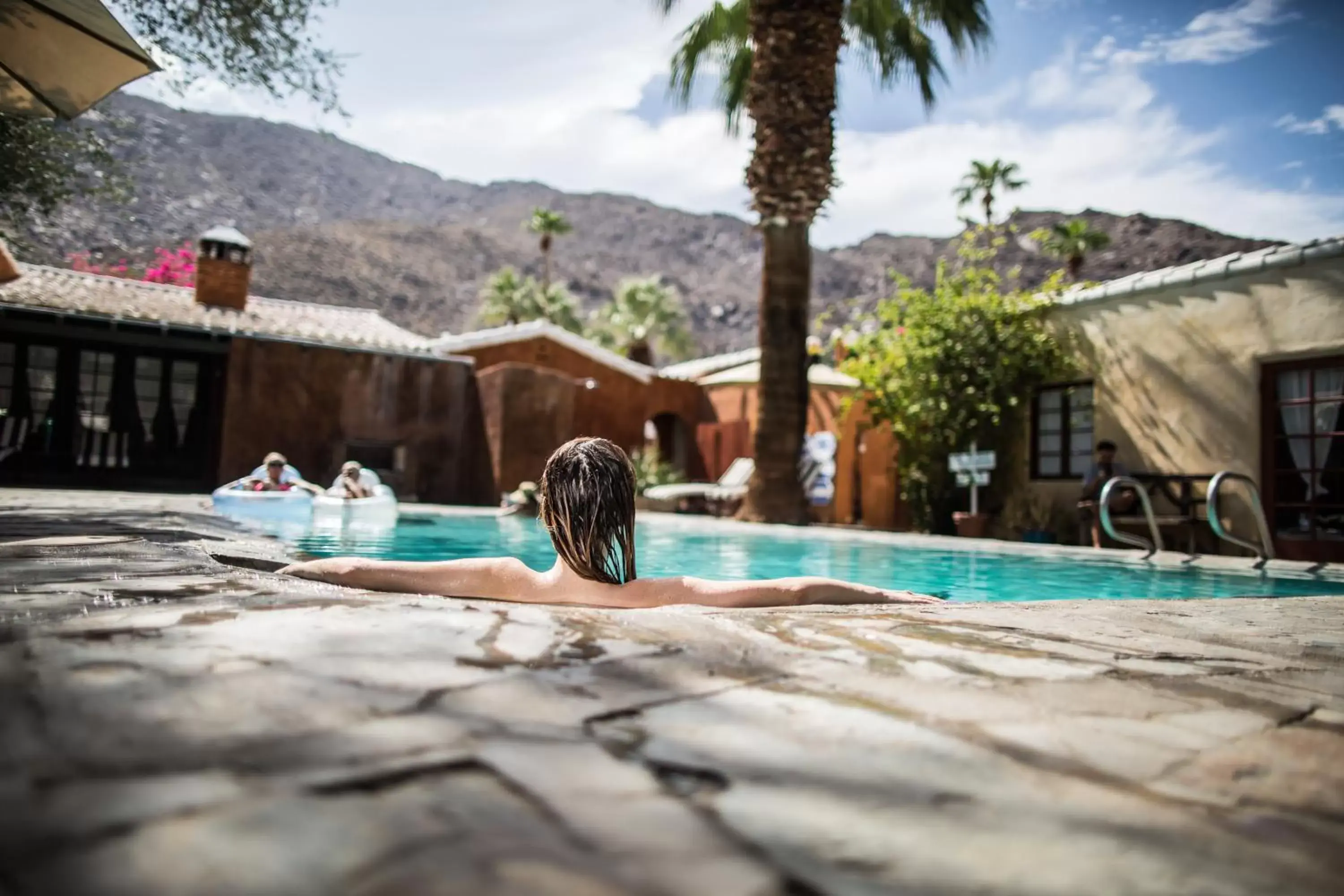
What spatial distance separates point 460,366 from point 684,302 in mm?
73628

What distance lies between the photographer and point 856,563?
7.54 metres

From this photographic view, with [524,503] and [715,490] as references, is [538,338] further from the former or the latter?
[524,503]

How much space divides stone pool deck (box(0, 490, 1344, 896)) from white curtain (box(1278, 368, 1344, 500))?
9.03 meters

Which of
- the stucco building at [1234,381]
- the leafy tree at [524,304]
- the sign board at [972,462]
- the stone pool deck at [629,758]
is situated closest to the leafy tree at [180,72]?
the stone pool deck at [629,758]

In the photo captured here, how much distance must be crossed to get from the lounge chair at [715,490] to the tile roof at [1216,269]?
633 cm

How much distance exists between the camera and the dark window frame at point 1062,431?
11508mm

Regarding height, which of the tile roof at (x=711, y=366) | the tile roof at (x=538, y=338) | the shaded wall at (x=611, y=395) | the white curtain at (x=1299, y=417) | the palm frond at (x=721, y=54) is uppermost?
the palm frond at (x=721, y=54)

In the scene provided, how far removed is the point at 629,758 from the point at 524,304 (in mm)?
37936

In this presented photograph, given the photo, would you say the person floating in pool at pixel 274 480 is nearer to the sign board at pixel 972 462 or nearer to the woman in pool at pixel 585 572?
the woman in pool at pixel 585 572

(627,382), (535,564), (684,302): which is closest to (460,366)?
(627,382)

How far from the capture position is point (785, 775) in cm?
110

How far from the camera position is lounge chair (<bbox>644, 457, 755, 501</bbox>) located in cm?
1550

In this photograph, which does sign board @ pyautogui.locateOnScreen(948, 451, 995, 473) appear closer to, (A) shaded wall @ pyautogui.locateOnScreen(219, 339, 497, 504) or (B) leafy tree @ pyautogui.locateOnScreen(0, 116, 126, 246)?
(A) shaded wall @ pyautogui.locateOnScreen(219, 339, 497, 504)

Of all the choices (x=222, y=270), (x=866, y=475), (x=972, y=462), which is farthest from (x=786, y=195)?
(x=222, y=270)
